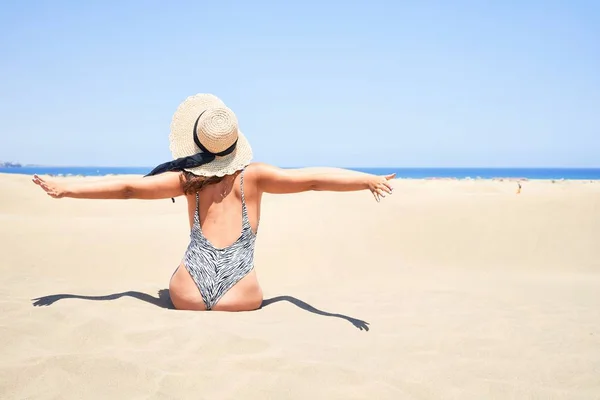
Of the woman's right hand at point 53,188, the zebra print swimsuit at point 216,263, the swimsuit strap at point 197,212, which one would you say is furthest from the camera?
the swimsuit strap at point 197,212

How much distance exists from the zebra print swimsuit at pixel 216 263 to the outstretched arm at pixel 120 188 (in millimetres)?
276

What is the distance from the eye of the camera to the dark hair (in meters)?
4.21

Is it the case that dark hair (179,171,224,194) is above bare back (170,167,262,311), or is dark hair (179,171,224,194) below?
above

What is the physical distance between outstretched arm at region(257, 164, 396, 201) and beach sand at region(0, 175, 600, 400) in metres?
1.15

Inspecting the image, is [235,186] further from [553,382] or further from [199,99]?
[553,382]

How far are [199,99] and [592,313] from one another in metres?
4.31

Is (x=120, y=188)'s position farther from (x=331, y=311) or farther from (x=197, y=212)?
(x=331, y=311)

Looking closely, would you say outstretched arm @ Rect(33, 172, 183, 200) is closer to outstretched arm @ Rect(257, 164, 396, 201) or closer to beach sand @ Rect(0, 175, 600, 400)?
outstretched arm @ Rect(257, 164, 396, 201)

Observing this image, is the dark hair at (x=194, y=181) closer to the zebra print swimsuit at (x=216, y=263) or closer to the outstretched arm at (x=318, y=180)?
the zebra print swimsuit at (x=216, y=263)

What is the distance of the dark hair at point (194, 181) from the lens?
4211 millimetres

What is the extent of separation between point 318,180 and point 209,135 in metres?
0.99

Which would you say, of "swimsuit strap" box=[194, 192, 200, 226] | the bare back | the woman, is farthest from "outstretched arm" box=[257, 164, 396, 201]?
"swimsuit strap" box=[194, 192, 200, 226]

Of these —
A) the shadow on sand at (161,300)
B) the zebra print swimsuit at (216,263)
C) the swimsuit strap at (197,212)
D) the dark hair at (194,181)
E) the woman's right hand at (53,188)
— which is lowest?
the shadow on sand at (161,300)

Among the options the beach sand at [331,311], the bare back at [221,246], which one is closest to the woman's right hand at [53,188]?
the beach sand at [331,311]
